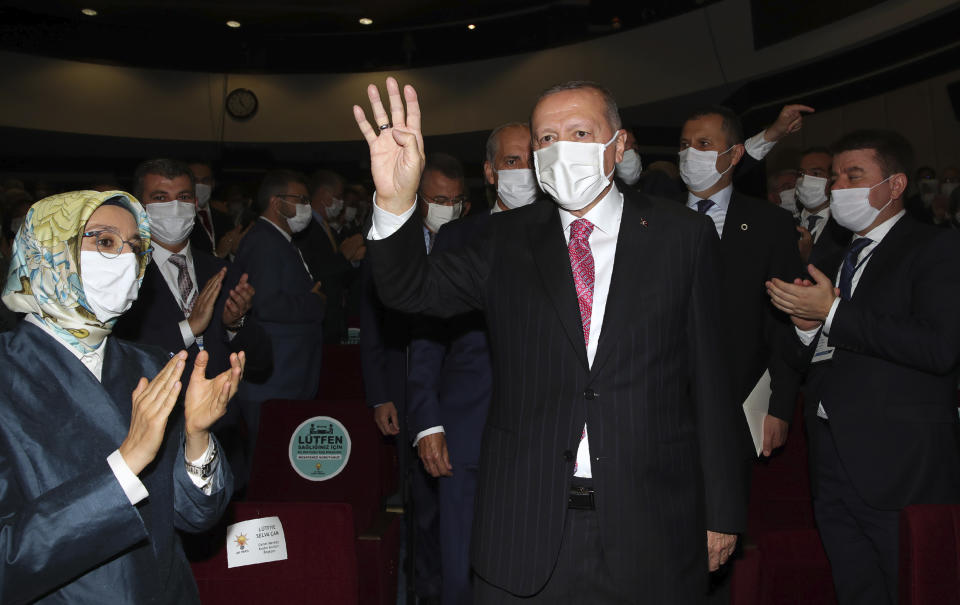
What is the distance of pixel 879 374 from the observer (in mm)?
2467

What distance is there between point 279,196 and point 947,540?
10.7 ft

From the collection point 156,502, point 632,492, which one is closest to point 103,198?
point 156,502

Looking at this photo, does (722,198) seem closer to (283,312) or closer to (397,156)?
(397,156)

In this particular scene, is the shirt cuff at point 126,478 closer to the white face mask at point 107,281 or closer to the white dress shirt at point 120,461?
the white dress shirt at point 120,461

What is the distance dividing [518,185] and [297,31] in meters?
10.2

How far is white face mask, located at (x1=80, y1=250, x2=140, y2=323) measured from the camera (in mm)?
1601

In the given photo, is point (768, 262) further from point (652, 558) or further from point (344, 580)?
point (344, 580)

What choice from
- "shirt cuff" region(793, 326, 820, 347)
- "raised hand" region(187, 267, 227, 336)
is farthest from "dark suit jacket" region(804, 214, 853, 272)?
"raised hand" region(187, 267, 227, 336)

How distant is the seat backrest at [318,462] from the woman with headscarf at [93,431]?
139 centimetres

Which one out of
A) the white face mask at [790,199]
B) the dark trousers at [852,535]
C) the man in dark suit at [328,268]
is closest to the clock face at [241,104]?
the man in dark suit at [328,268]

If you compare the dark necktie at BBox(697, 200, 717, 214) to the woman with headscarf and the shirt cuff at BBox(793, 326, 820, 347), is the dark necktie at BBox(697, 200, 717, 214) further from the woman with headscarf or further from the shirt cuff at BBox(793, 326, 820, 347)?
the woman with headscarf

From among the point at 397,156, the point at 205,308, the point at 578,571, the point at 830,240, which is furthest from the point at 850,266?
the point at 205,308

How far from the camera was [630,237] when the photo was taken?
5.85ft

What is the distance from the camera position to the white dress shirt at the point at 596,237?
160 centimetres
